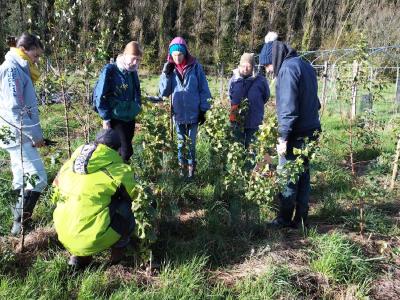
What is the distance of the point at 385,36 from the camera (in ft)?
50.6

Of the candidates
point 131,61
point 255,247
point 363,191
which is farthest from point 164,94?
point 363,191

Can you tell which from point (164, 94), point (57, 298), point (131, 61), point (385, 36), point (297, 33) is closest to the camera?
point (57, 298)

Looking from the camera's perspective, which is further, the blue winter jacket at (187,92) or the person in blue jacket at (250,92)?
the person in blue jacket at (250,92)

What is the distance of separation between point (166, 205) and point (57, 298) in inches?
51.5

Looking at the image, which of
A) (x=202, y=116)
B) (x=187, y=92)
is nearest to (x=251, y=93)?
(x=202, y=116)

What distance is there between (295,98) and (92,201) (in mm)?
1768

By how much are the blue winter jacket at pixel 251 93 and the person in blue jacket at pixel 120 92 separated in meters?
1.19

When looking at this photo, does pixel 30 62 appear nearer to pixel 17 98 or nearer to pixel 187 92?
pixel 17 98

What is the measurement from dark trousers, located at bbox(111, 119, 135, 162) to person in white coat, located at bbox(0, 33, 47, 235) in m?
0.94

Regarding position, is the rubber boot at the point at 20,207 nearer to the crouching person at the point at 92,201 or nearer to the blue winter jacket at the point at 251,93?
the crouching person at the point at 92,201

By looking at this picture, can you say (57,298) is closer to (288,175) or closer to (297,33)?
(288,175)

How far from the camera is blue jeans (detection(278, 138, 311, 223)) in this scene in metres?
3.39

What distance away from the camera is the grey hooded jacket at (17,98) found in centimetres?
301

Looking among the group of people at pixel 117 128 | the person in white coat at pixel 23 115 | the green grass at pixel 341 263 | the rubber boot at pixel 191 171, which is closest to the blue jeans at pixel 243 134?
the group of people at pixel 117 128
